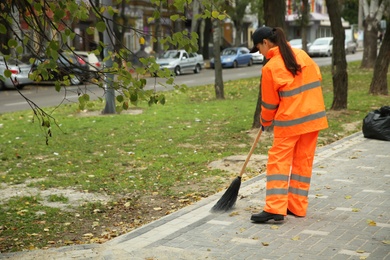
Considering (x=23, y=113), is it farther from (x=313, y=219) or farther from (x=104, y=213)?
(x=313, y=219)

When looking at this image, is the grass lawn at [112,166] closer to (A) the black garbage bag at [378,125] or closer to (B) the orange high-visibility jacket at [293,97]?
(A) the black garbage bag at [378,125]

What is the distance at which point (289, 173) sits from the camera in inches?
260

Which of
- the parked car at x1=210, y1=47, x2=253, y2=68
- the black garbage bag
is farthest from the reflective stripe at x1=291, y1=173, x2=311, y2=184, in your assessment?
the parked car at x1=210, y1=47, x2=253, y2=68

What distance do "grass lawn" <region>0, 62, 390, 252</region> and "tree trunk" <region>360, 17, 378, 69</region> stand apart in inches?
593

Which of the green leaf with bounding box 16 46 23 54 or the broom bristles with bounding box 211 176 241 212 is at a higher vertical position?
the green leaf with bounding box 16 46 23 54

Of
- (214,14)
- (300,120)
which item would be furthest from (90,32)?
(300,120)

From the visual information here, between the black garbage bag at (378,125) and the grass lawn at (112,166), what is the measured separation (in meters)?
0.69

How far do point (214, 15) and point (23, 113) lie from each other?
13141mm

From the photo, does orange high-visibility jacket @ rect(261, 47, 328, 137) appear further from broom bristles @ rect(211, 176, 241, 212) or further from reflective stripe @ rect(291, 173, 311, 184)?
broom bristles @ rect(211, 176, 241, 212)

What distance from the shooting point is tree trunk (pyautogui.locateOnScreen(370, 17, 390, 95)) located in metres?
18.3

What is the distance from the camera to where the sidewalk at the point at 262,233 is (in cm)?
565

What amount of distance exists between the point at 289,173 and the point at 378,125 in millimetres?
5366

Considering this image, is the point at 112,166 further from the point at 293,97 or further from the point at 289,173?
the point at 293,97

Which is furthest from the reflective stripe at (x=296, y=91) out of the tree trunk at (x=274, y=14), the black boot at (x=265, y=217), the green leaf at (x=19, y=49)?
the tree trunk at (x=274, y=14)
